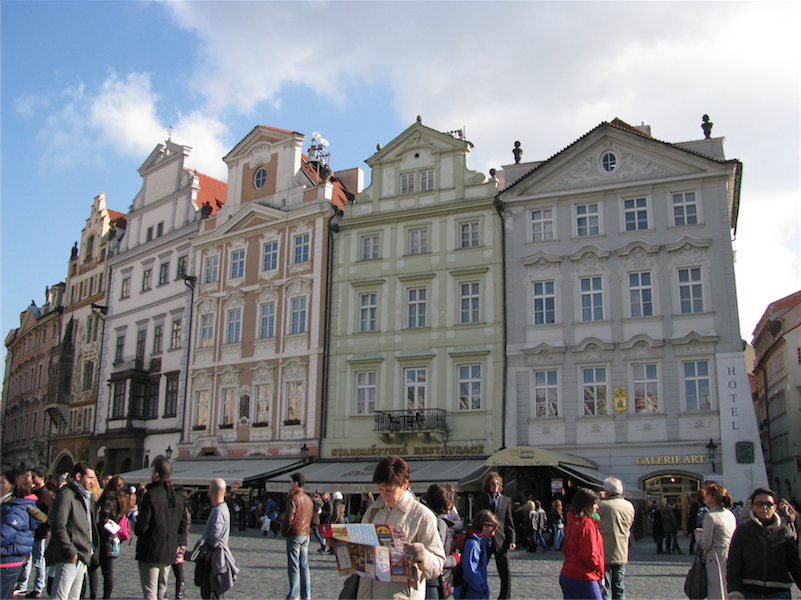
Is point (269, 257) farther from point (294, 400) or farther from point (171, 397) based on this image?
point (171, 397)

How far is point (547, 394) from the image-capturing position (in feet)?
90.0

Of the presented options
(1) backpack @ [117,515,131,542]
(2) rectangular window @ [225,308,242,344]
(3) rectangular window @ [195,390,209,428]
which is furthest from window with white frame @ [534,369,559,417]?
(1) backpack @ [117,515,131,542]

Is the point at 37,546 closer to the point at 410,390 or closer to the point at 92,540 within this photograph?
the point at 92,540

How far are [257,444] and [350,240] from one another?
30.5 feet

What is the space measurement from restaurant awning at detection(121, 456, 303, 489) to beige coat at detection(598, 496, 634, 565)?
21242 millimetres

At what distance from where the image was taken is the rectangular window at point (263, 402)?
3288 cm

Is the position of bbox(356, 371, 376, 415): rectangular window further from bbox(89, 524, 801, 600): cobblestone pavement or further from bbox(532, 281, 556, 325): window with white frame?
bbox(89, 524, 801, 600): cobblestone pavement

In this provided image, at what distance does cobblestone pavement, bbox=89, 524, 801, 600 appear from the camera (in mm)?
12555

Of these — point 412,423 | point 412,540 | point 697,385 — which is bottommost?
point 412,540

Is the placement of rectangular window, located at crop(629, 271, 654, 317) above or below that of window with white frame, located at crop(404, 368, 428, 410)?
above

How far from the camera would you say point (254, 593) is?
1236cm

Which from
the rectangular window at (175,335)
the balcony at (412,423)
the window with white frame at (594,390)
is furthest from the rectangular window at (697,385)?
the rectangular window at (175,335)

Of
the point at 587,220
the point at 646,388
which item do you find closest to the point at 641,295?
the point at 646,388

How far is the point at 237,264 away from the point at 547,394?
1588 centimetres
